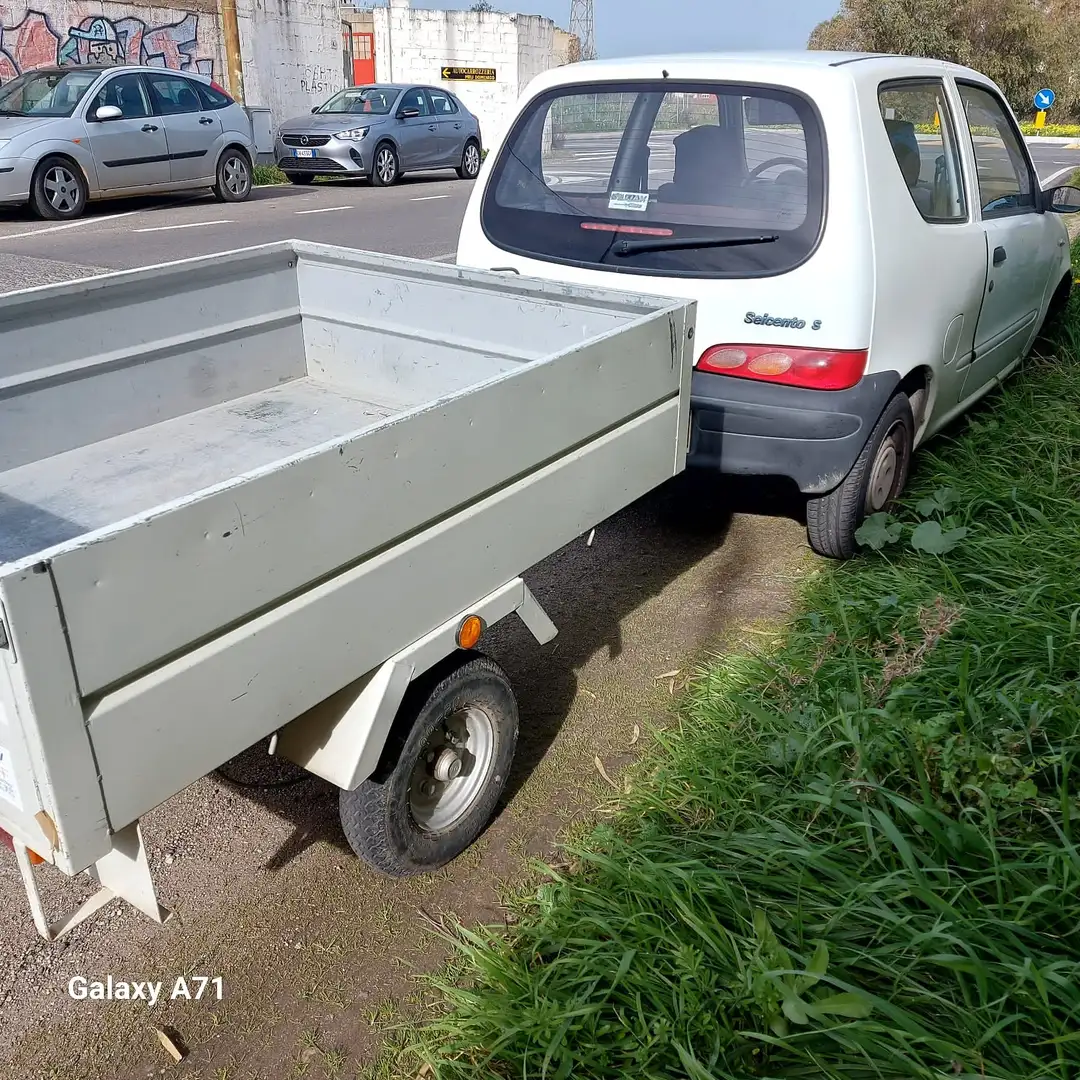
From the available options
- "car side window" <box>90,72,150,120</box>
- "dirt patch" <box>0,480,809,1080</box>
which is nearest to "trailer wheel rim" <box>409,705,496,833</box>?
"dirt patch" <box>0,480,809,1080</box>

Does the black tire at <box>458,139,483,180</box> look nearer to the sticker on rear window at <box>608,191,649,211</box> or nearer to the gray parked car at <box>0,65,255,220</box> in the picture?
the gray parked car at <box>0,65,255,220</box>

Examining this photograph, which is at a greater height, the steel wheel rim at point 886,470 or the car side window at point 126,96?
the car side window at point 126,96

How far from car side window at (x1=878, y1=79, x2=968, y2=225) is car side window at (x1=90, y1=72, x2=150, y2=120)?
1130cm

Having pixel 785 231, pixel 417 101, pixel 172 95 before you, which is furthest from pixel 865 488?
pixel 417 101

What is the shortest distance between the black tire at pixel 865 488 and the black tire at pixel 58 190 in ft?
36.8

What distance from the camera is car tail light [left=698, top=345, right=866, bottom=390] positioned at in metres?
3.99

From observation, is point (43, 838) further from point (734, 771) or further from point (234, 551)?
point (734, 771)

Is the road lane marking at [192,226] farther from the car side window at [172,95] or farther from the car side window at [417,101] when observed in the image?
the car side window at [417,101]

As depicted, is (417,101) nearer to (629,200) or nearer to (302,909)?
(629,200)

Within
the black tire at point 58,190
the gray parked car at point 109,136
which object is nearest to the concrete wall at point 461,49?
the gray parked car at point 109,136

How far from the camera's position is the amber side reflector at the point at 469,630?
2.68 m

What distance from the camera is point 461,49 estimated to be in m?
31.5

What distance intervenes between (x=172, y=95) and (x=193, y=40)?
8.35m

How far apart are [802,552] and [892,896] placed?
8.15 feet
